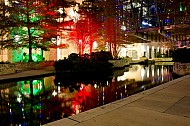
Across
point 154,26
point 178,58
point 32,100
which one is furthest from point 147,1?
point 32,100

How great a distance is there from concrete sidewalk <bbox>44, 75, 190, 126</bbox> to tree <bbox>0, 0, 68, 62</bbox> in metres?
15.1

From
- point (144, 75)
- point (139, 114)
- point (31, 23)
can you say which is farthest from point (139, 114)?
point (31, 23)

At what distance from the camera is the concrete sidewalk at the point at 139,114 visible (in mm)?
4391

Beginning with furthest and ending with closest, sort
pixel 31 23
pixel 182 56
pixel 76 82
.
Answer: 1. pixel 31 23
2. pixel 182 56
3. pixel 76 82

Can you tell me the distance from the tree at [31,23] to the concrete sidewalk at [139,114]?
15.1m

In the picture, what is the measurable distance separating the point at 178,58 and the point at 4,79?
14362mm

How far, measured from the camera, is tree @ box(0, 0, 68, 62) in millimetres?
18814

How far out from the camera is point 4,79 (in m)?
12.6

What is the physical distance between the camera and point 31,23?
18812 mm

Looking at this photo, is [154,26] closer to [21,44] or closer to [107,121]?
[21,44]

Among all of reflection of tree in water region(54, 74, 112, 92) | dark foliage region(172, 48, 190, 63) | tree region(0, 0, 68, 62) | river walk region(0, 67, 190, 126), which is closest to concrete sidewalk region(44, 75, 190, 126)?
river walk region(0, 67, 190, 126)

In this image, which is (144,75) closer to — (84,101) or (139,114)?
(84,101)

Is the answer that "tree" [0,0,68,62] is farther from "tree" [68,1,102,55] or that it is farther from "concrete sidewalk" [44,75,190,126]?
"concrete sidewalk" [44,75,190,126]

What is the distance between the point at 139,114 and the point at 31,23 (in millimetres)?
16225
